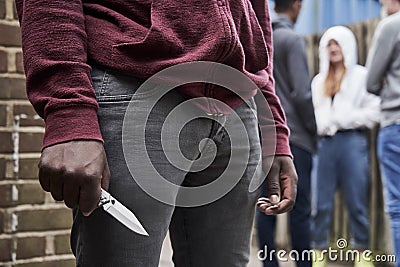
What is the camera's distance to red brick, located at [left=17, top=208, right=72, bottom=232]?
258 cm

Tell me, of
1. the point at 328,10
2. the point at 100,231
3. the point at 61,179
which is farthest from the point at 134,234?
the point at 328,10

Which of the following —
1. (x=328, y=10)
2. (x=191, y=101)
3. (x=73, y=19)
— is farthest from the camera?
(x=328, y=10)

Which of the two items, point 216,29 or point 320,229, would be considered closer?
point 216,29

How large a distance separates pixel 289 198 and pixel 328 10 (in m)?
4.27

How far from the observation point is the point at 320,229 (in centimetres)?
496

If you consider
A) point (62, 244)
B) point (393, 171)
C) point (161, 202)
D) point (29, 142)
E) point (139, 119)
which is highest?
point (139, 119)

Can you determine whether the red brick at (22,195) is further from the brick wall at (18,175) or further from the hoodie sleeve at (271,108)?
the hoodie sleeve at (271,108)

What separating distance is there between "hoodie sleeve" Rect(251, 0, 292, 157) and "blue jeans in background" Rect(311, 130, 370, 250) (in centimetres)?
302

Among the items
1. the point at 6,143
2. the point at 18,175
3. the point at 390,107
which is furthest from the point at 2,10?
the point at 390,107

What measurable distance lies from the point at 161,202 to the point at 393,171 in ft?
8.46

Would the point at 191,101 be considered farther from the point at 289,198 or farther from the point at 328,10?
the point at 328,10

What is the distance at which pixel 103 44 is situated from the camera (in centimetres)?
141

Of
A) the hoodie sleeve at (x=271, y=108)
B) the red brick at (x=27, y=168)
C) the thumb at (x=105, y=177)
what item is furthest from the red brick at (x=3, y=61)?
the thumb at (x=105, y=177)

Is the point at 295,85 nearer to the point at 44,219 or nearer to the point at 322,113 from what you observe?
the point at 322,113
